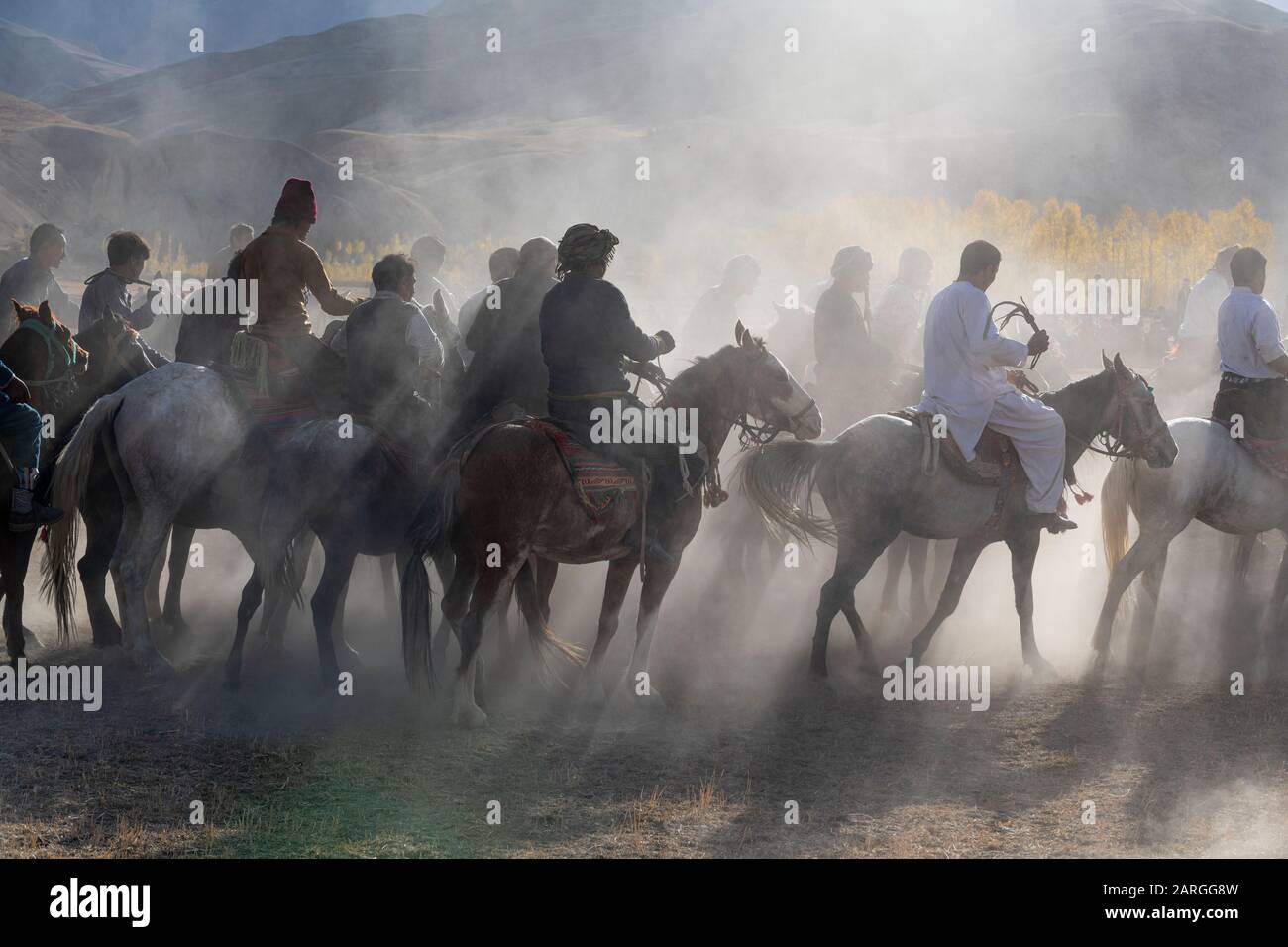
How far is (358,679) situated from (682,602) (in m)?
3.64

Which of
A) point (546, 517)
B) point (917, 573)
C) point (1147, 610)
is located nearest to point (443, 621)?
point (546, 517)

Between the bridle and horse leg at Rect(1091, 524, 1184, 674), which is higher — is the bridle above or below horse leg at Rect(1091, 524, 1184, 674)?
above

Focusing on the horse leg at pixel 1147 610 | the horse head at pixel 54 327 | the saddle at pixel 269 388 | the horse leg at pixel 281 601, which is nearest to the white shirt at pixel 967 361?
the horse leg at pixel 1147 610

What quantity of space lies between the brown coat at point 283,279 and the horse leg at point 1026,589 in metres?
5.21

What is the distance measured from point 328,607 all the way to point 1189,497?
256 inches

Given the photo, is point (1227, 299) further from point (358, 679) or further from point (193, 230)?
point (193, 230)

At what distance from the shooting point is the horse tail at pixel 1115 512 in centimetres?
1096

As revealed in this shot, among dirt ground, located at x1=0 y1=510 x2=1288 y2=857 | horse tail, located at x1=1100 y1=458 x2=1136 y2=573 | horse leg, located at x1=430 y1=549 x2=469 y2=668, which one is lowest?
dirt ground, located at x1=0 y1=510 x2=1288 y2=857

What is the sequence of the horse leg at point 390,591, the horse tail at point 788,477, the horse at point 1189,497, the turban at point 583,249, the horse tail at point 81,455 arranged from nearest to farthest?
the turban at point 583,249 → the horse tail at point 81,455 → the horse tail at point 788,477 → the horse at point 1189,497 → the horse leg at point 390,591

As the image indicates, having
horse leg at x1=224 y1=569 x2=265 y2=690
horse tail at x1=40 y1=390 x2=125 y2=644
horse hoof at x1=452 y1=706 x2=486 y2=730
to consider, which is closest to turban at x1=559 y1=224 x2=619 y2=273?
horse hoof at x1=452 y1=706 x2=486 y2=730

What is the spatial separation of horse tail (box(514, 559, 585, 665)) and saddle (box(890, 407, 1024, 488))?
9.36 feet

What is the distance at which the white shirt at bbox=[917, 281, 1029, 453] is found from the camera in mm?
9938

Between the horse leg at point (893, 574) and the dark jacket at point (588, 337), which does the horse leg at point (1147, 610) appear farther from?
the dark jacket at point (588, 337)

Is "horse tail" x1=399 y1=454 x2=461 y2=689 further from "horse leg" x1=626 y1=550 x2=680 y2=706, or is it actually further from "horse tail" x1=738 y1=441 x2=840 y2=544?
"horse tail" x1=738 y1=441 x2=840 y2=544
